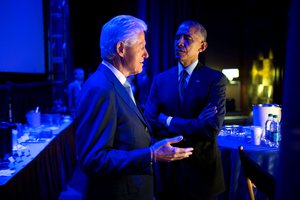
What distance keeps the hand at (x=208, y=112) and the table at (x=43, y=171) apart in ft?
3.74

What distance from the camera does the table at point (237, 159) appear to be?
79.6 inches

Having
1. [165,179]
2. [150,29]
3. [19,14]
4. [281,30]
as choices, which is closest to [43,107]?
[19,14]

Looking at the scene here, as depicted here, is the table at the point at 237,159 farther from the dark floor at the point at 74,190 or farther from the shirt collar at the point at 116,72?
the dark floor at the point at 74,190

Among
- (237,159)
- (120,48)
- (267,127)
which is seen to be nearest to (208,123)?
(237,159)

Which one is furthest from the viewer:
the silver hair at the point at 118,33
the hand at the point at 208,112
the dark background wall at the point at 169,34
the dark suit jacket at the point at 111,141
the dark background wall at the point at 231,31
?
the dark background wall at the point at 231,31

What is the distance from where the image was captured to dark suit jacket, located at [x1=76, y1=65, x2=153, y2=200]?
3.89 ft

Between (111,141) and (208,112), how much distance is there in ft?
3.07

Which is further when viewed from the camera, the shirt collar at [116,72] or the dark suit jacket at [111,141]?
the shirt collar at [116,72]

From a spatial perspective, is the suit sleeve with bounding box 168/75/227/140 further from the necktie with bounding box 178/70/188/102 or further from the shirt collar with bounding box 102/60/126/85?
the shirt collar with bounding box 102/60/126/85

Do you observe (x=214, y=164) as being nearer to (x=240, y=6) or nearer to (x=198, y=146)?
(x=198, y=146)

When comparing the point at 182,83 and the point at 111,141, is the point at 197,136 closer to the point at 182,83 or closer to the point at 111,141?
the point at 182,83

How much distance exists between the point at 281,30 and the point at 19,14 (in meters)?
5.46

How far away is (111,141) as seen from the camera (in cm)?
120

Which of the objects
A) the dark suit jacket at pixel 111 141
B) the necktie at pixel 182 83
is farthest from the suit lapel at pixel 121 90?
the necktie at pixel 182 83
